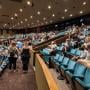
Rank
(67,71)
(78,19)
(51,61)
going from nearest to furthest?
(67,71)
(51,61)
(78,19)

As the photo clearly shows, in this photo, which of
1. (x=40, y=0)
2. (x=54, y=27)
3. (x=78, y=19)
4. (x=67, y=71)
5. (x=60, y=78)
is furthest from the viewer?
(x=54, y=27)

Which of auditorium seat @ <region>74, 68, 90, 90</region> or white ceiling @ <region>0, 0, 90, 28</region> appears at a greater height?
white ceiling @ <region>0, 0, 90, 28</region>

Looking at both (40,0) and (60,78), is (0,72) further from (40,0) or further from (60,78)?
(40,0)

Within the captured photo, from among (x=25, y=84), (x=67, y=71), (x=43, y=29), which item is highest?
(x=43, y=29)

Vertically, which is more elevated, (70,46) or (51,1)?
(51,1)

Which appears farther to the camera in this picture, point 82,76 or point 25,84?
point 25,84

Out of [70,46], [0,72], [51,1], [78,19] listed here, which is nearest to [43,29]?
[78,19]

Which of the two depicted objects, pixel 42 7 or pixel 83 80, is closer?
pixel 83 80

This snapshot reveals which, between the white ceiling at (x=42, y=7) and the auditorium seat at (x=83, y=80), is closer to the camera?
the auditorium seat at (x=83, y=80)

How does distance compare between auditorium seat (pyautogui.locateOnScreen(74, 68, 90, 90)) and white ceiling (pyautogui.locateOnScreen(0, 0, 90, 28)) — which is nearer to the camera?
auditorium seat (pyautogui.locateOnScreen(74, 68, 90, 90))

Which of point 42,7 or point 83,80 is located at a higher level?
point 42,7

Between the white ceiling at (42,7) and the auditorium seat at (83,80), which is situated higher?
the white ceiling at (42,7)

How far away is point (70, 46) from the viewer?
14.0 m

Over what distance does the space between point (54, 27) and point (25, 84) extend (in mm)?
34312
